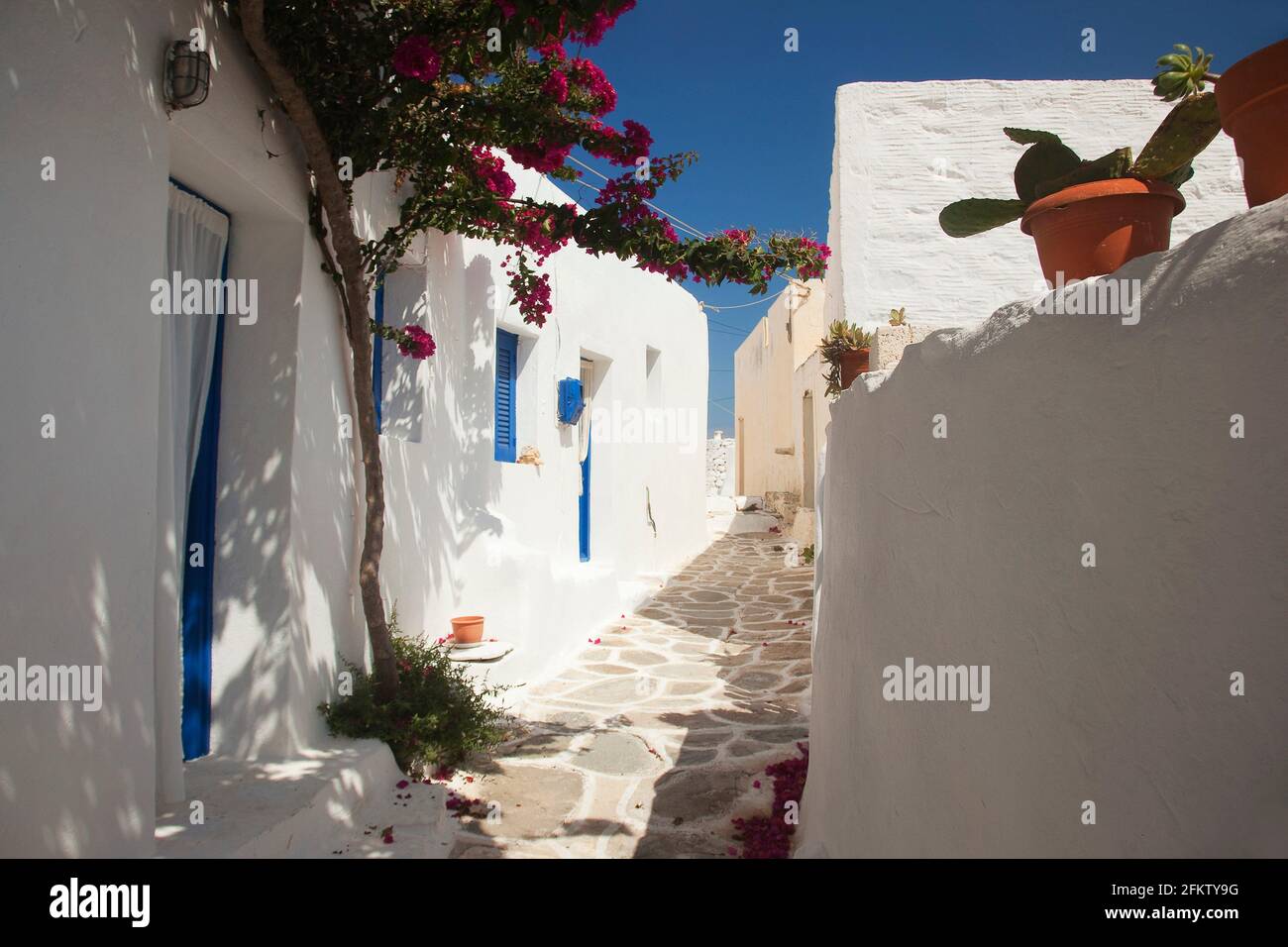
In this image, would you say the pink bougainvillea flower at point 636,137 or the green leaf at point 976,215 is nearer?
the green leaf at point 976,215

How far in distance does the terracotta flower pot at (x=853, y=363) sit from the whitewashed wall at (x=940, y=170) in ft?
3.36

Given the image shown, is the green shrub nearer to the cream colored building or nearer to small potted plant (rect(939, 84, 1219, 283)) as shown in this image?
small potted plant (rect(939, 84, 1219, 283))

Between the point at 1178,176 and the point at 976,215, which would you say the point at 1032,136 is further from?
the point at 1178,176

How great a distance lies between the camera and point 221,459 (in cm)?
385

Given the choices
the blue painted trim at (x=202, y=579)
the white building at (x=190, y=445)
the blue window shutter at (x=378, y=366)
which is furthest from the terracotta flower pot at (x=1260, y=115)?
the blue window shutter at (x=378, y=366)

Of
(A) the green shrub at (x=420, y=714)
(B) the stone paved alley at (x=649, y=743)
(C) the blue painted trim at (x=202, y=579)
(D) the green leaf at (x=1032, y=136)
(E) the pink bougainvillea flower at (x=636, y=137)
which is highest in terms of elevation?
(E) the pink bougainvillea flower at (x=636, y=137)

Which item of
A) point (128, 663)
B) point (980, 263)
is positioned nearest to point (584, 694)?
point (128, 663)

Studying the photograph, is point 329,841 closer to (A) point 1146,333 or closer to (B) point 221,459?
(B) point 221,459

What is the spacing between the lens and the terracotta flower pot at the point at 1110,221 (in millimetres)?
1895

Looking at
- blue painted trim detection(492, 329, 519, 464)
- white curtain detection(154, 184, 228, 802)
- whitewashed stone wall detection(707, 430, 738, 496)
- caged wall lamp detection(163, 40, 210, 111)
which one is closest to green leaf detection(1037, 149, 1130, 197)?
caged wall lamp detection(163, 40, 210, 111)

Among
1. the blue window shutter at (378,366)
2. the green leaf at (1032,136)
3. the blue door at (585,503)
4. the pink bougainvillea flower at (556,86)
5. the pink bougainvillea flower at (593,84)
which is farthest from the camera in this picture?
the blue door at (585,503)

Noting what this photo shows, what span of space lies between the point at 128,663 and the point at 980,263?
6.53 metres

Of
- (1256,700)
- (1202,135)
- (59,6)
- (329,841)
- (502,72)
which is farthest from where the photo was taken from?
(502,72)

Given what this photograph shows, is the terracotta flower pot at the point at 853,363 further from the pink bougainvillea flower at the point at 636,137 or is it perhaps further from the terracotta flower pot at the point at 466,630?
the terracotta flower pot at the point at 466,630
